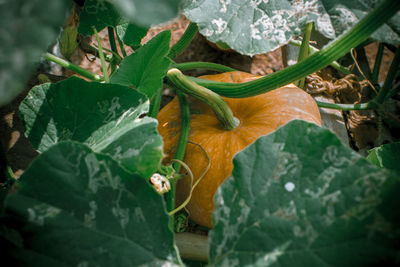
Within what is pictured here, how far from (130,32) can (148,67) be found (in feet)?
0.62

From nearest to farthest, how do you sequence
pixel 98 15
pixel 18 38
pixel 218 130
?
pixel 18 38 → pixel 98 15 → pixel 218 130

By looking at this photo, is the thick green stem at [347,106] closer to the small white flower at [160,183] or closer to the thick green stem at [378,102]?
the thick green stem at [378,102]

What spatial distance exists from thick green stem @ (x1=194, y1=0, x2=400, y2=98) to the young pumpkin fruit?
0.11 metres

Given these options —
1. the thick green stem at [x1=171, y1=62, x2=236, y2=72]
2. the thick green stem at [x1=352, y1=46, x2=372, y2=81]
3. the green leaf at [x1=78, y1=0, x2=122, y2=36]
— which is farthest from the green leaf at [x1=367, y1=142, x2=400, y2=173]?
the green leaf at [x1=78, y1=0, x2=122, y2=36]

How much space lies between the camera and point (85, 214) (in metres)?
0.44

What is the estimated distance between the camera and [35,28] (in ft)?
0.85

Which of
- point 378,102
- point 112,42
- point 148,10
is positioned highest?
point 148,10

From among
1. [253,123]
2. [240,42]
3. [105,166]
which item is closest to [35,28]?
[105,166]

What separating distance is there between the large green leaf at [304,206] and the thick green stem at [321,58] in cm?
18

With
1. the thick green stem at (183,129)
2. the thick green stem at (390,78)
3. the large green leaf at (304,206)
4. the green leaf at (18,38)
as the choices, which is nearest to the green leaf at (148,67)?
the thick green stem at (183,129)

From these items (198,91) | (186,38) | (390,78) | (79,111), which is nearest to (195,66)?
(186,38)

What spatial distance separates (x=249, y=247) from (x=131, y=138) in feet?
0.82

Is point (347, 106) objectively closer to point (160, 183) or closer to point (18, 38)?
point (160, 183)

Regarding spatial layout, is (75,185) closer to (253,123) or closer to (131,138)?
(131,138)
